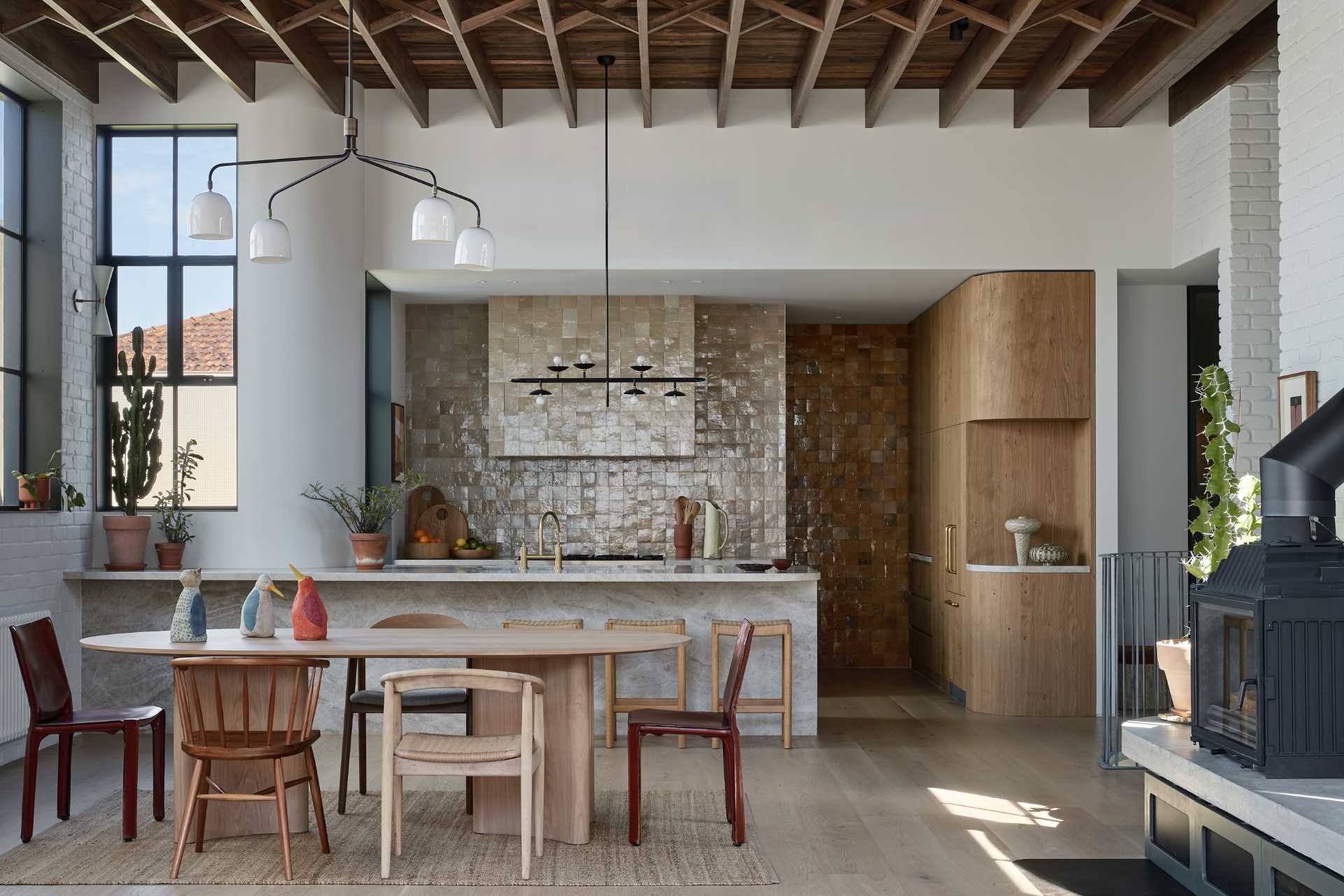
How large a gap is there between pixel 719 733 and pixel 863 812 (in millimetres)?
849

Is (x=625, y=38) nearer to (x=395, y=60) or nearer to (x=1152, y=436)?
(x=395, y=60)

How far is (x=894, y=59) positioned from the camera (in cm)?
639

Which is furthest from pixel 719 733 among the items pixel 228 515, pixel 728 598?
pixel 228 515

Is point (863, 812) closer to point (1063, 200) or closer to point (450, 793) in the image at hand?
point (450, 793)

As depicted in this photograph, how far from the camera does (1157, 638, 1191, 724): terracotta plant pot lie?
16.5ft

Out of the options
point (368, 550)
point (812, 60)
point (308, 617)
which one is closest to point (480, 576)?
point (368, 550)

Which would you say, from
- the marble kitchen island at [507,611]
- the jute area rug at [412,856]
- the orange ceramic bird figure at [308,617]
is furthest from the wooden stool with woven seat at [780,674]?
the orange ceramic bird figure at [308,617]

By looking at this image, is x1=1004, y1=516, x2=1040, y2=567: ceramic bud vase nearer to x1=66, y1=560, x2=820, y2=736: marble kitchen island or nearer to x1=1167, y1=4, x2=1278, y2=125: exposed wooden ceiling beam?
x1=66, y1=560, x2=820, y2=736: marble kitchen island

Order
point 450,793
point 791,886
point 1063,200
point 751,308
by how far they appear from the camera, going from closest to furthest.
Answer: point 791,886 → point 450,793 → point 1063,200 → point 751,308

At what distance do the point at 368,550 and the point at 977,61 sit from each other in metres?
4.39

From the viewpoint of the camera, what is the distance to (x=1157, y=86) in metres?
6.49

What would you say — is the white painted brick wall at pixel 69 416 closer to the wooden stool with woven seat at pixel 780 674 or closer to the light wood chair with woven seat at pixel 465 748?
the light wood chair with woven seat at pixel 465 748

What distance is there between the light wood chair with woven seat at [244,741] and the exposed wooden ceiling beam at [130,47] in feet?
11.0

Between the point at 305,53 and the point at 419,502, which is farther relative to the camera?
the point at 419,502
